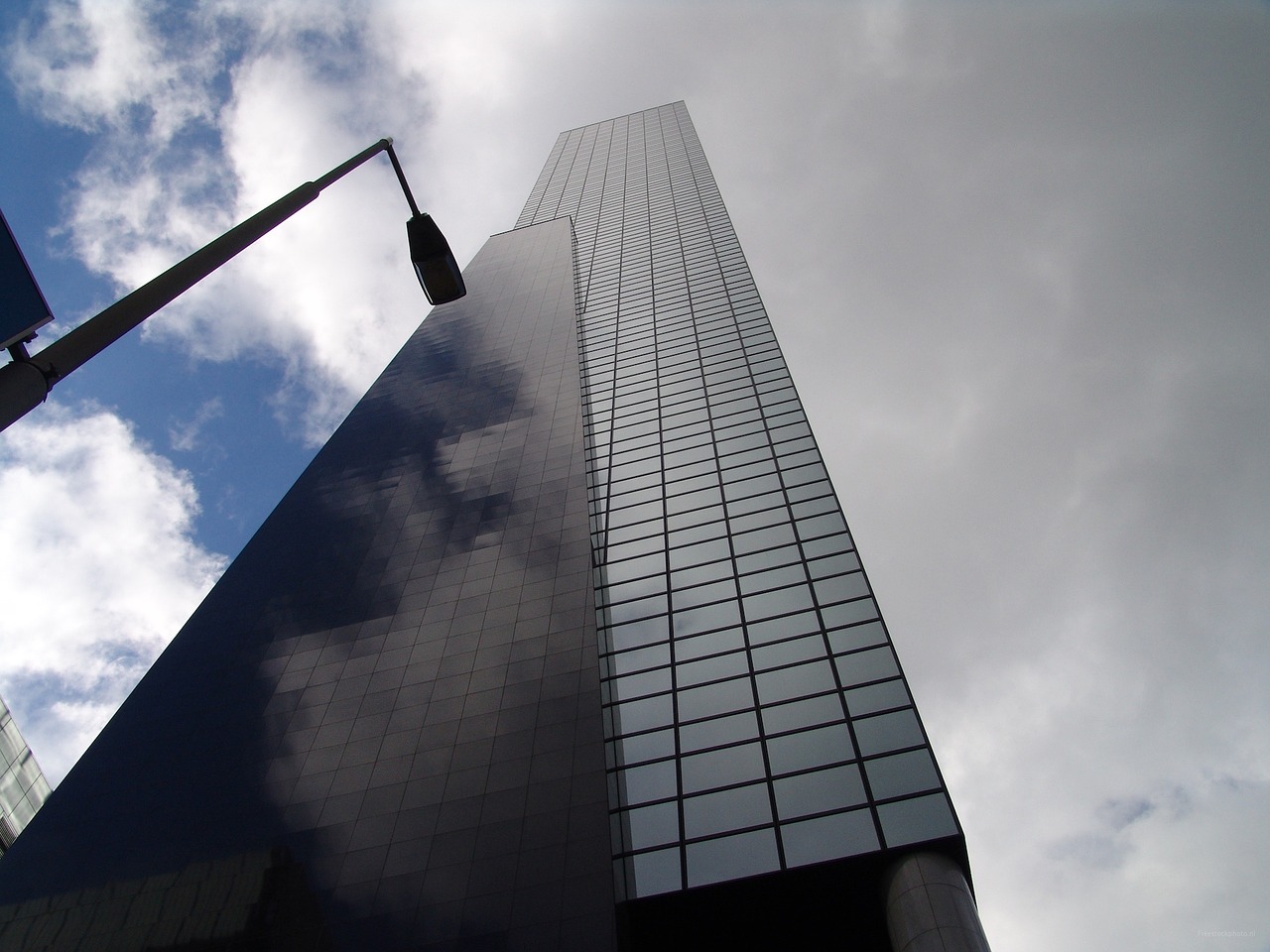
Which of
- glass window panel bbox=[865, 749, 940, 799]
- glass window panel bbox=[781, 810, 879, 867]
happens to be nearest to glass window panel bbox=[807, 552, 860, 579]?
glass window panel bbox=[865, 749, 940, 799]

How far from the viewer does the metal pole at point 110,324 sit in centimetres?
470

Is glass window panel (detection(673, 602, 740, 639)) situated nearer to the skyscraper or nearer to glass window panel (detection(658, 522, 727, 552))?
the skyscraper

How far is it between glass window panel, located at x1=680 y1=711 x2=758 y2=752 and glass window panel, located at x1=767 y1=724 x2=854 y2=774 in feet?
3.02

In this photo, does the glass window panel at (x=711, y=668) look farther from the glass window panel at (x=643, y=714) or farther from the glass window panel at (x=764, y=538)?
the glass window panel at (x=764, y=538)

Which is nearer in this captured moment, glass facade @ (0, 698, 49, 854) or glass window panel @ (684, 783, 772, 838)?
glass window panel @ (684, 783, 772, 838)

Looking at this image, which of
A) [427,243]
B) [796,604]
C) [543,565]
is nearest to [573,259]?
[543,565]

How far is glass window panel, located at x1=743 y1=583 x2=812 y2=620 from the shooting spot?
3045 centimetres

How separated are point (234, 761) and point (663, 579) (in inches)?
673

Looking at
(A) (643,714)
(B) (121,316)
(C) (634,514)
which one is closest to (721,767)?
(A) (643,714)

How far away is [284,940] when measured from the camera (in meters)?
22.4

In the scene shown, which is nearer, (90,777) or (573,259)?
(90,777)

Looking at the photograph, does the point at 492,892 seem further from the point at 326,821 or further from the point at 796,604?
the point at 796,604

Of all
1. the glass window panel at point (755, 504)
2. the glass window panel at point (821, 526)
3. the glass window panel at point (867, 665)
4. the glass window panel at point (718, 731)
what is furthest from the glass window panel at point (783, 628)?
the glass window panel at point (755, 504)

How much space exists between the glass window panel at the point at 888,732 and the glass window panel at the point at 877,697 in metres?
0.35
